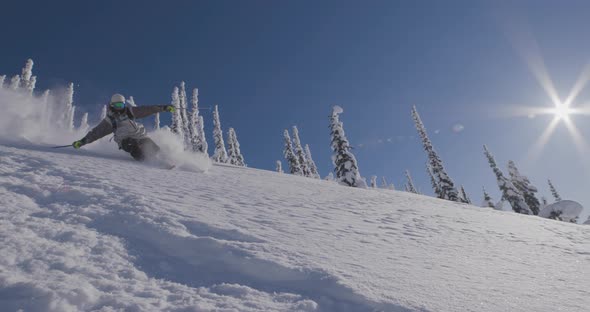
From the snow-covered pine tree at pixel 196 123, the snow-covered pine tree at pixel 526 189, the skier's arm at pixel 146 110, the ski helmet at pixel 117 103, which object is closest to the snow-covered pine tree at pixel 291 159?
the snow-covered pine tree at pixel 196 123

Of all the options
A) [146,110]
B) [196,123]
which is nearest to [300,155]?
[196,123]

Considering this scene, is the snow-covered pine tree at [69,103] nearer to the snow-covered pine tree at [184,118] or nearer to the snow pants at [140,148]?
the snow-covered pine tree at [184,118]

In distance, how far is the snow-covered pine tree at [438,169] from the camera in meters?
36.7

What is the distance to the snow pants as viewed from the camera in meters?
9.62

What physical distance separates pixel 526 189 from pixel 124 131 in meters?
46.0

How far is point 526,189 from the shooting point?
4019cm

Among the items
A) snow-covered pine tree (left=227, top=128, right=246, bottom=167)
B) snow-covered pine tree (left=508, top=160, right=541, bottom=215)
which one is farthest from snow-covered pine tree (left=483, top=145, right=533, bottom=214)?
snow-covered pine tree (left=227, top=128, right=246, bottom=167)

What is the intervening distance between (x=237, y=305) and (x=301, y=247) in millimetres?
→ 1428

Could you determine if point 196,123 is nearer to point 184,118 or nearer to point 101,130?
point 184,118

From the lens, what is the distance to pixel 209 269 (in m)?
3.01

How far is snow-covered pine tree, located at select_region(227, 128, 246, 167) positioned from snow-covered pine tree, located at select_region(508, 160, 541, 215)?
39419 millimetres

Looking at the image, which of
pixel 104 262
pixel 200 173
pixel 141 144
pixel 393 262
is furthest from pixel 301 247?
pixel 141 144

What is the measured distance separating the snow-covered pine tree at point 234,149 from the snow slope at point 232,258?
47191 millimetres

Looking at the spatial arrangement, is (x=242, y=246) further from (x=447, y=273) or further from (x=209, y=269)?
(x=447, y=273)
